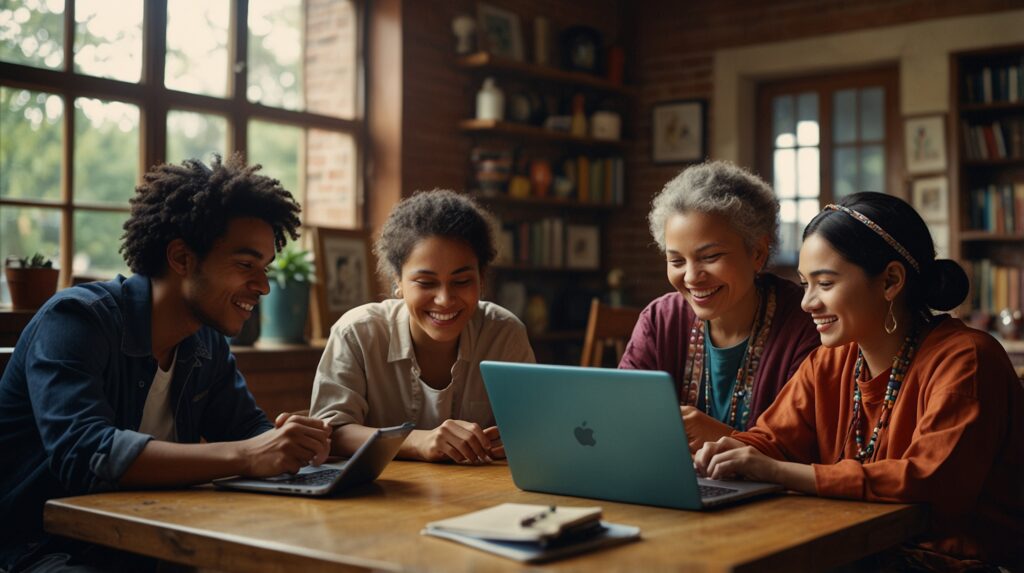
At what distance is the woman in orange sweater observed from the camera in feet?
5.39

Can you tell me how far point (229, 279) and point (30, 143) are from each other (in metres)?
2.42

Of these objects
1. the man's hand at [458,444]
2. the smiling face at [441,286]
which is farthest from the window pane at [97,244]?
the man's hand at [458,444]

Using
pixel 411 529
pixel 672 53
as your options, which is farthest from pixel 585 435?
pixel 672 53

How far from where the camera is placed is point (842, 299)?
1.83 m

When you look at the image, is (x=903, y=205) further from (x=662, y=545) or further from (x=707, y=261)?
(x=662, y=545)

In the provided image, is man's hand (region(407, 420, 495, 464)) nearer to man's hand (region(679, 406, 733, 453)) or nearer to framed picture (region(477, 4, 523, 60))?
man's hand (region(679, 406, 733, 453))

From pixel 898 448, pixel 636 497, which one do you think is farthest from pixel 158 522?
pixel 898 448

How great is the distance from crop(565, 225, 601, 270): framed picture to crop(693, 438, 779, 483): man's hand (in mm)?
4320

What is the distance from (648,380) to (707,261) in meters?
0.90

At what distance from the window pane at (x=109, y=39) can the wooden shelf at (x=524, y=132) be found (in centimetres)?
173

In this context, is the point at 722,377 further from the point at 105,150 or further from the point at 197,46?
the point at 197,46

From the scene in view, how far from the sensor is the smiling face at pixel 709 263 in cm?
231

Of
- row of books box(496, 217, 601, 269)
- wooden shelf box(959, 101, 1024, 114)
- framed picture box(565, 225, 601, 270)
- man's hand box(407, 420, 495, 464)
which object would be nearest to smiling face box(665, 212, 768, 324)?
man's hand box(407, 420, 495, 464)

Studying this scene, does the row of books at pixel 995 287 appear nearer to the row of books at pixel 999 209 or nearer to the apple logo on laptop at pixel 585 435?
the row of books at pixel 999 209
